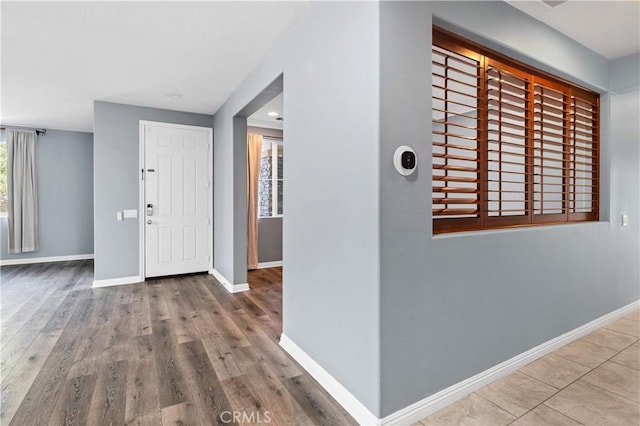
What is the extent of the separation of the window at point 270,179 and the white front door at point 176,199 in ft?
A: 3.31

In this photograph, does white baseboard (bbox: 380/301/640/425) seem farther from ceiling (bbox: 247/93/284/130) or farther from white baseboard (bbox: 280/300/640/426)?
ceiling (bbox: 247/93/284/130)

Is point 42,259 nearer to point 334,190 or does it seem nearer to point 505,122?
point 334,190

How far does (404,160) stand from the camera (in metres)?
1.67

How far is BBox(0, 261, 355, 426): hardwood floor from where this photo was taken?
1.81 m

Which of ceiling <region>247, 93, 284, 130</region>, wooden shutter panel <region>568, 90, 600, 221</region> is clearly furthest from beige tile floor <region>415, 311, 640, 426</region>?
ceiling <region>247, 93, 284, 130</region>

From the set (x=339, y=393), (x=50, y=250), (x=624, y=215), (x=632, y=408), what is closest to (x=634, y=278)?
(x=624, y=215)

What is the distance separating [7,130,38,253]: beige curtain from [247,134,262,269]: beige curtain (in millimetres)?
4153

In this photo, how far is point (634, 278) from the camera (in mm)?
3283

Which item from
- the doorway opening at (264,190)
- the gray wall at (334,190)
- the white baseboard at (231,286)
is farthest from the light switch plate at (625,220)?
the doorway opening at (264,190)

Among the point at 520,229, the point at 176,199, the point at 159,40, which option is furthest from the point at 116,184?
the point at 520,229

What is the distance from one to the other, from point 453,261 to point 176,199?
4156mm

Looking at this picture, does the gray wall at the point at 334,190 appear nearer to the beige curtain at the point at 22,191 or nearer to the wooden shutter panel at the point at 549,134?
the wooden shutter panel at the point at 549,134

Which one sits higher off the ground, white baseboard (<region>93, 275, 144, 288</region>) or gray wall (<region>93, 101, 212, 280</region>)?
gray wall (<region>93, 101, 212, 280</region>)

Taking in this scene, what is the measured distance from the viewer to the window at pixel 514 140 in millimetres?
1981
